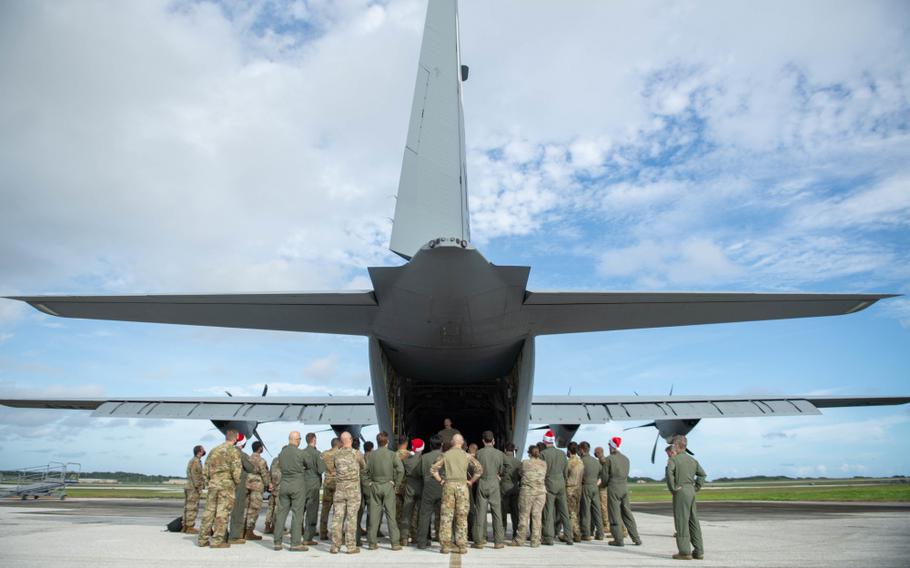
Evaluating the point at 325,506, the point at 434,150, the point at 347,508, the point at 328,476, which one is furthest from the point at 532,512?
the point at 434,150

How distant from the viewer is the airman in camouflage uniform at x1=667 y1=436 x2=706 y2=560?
6.43 m

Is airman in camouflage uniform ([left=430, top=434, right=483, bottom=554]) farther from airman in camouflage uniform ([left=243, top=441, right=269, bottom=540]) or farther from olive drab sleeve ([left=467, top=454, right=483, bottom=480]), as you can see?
airman in camouflage uniform ([left=243, top=441, right=269, bottom=540])

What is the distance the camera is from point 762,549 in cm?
716

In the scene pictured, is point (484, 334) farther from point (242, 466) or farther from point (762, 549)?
point (762, 549)

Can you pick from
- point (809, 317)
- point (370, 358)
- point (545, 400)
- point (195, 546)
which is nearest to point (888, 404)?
point (545, 400)

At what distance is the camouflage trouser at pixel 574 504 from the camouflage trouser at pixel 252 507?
4.49m

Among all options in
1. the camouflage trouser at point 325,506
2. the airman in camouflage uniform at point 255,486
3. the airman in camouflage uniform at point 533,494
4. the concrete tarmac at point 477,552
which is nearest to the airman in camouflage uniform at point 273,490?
the airman in camouflage uniform at point 255,486

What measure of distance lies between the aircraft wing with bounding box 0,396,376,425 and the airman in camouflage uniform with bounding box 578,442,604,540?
33.2ft

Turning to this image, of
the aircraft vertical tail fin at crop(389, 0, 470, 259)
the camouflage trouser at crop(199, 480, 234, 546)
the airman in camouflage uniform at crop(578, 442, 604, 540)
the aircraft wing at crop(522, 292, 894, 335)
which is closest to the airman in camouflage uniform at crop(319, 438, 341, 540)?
the camouflage trouser at crop(199, 480, 234, 546)

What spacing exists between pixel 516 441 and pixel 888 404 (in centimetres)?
1510

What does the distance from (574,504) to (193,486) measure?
590 cm

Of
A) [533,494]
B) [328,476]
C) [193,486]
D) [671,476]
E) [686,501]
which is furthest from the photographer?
[193,486]

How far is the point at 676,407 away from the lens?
1791 cm

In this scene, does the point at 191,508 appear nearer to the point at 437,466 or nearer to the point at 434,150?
the point at 437,466
